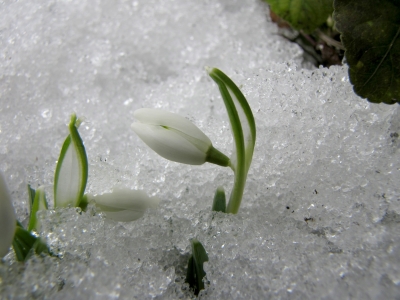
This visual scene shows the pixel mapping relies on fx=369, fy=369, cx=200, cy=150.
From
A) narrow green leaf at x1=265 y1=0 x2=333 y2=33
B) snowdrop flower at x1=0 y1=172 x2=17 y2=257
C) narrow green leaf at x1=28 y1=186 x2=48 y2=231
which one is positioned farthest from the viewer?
narrow green leaf at x1=265 y1=0 x2=333 y2=33

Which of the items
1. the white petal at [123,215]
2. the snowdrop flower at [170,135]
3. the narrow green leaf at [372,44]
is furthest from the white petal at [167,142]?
the narrow green leaf at [372,44]

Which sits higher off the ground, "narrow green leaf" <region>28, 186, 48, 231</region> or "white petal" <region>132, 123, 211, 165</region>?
"white petal" <region>132, 123, 211, 165</region>

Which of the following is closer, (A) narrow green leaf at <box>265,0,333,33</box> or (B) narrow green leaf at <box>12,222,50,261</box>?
(B) narrow green leaf at <box>12,222,50,261</box>

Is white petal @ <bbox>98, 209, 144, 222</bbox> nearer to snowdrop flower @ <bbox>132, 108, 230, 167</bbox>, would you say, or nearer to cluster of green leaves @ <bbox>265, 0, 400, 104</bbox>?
snowdrop flower @ <bbox>132, 108, 230, 167</bbox>

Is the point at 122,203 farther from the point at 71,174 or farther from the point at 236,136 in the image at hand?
the point at 236,136

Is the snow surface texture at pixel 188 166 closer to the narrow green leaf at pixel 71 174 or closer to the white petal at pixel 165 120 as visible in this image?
the narrow green leaf at pixel 71 174

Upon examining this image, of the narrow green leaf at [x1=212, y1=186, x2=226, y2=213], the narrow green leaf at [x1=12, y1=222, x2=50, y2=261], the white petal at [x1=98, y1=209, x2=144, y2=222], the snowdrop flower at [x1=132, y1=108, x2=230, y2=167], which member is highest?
the snowdrop flower at [x1=132, y1=108, x2=230, y2=167]

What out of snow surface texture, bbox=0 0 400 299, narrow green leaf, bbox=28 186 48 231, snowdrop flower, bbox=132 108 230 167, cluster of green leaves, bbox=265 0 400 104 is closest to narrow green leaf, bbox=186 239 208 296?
snow surface texture, bbox=0 0 400 299
